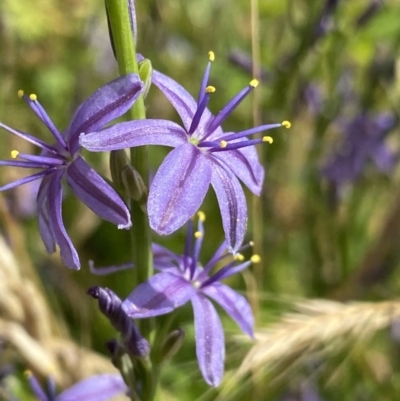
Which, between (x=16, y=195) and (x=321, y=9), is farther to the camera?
(x=16, y=195)

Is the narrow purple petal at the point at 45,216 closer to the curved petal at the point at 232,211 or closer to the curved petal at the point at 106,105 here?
the curved petal at the point at 106,105

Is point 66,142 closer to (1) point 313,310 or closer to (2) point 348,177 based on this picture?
(1) point 313,310

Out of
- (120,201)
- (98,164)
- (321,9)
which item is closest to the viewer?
(120,201)

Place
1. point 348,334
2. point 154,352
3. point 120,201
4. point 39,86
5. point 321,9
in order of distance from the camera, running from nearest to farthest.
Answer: point 120,201, point 154,352, point 348,334, point 321,9, point 39,86

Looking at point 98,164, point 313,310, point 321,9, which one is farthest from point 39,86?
point 313,310

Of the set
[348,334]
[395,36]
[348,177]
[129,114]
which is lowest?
[348,334]

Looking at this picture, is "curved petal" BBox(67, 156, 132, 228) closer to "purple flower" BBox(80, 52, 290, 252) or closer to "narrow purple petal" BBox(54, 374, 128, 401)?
"purple flower" BBox(80, 52, 290, 252)

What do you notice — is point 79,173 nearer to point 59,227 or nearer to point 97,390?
point 59,227
